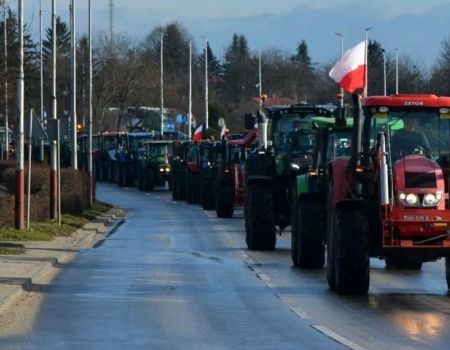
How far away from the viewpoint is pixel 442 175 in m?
15.9

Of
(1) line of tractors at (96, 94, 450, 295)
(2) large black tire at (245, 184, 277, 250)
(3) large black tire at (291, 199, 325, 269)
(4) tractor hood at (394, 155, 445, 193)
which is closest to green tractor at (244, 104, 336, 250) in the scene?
(2) large black tire at (245, 184, 277, 250)

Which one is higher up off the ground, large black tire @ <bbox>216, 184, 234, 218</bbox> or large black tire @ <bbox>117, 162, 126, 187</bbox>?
large black tire @ <bbox>117, 162, 126, 187</bbox>

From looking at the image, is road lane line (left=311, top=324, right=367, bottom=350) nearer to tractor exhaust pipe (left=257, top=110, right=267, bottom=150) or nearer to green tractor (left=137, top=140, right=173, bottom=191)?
tractor exhaust pipe (left=257, top=110, right=267, bottom=150)

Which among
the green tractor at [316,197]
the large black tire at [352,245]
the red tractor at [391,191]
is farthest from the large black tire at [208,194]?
the large black tire at [352,245]

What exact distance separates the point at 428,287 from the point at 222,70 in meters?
118

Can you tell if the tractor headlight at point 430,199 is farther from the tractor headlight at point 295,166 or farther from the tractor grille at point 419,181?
the tractor headlight at point 295,166

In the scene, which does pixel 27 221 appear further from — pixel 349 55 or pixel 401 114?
pixel 401 114

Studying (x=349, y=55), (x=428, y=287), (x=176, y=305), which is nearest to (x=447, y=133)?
(x=428, y=287)

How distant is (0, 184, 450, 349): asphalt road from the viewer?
1256 centimetres

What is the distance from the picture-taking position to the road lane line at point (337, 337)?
11941mm

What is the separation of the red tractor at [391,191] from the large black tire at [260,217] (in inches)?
282

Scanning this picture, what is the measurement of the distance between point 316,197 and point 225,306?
16.7ft

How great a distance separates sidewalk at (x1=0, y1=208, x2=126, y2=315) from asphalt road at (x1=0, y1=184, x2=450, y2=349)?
36 centimetres

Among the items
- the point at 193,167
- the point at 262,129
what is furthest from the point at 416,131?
the point at 193,167
